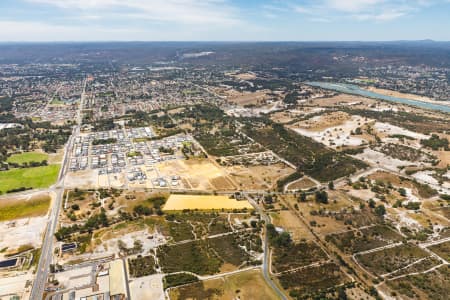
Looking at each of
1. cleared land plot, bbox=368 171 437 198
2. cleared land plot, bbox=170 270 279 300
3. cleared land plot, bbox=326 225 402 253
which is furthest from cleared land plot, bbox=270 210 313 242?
cleared land plot, bbox=368 171 437 198

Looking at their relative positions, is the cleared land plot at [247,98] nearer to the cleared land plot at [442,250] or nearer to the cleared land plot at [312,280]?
the cleared land plot at [442,250]

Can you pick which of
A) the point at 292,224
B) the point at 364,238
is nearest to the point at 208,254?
the point at 292,224

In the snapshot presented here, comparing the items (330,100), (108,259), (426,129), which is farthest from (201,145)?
(330,100)

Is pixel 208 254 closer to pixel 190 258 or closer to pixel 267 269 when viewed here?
pixel 190 258

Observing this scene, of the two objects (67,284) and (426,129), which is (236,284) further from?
(426,129)

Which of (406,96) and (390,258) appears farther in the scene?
(406,96)

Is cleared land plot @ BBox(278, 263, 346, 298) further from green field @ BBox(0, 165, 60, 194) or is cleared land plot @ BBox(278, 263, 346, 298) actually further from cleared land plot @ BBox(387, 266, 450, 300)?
green field @ BBox(0, 165, 60, 194)
